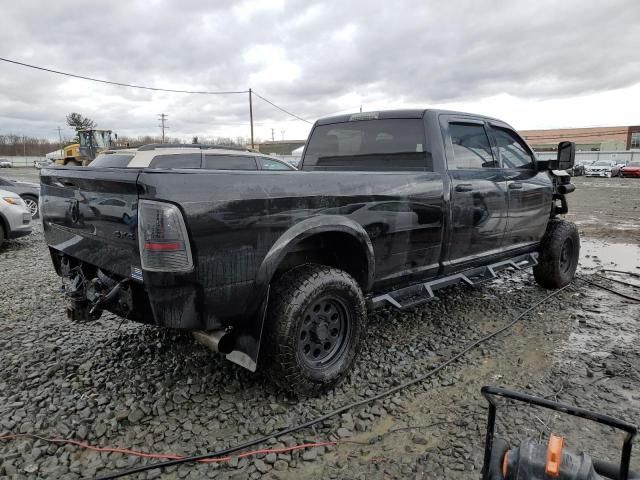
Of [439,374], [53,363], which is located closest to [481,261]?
[439,374]

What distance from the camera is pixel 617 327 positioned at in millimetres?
4230

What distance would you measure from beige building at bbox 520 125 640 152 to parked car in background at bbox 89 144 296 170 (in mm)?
58380

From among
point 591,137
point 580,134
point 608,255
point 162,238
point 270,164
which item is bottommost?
point 608,255

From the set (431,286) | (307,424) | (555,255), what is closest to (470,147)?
(431,286)

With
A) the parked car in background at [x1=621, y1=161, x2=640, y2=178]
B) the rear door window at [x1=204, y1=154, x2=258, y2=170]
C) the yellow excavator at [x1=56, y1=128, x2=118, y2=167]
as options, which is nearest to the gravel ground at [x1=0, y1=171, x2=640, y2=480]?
the rear door window at [x1=204, y1=154, x2=258, y2=170]

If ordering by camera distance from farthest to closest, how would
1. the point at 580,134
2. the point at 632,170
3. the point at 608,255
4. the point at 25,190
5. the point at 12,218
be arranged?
the point at 580,134 < the point at 632,170 < the point at 25,190 < the point at 12,218 < the point at 608,255

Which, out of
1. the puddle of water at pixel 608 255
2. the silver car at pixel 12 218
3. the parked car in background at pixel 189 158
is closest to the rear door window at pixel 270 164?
the parked car in background at pixel 189 158

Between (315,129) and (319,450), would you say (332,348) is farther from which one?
(315,129)

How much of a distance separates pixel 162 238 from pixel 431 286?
232 cm

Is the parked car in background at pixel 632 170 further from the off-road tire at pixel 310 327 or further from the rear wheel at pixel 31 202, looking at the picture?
the off-road tire at pixel 310 327

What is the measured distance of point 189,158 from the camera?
951 centimetres

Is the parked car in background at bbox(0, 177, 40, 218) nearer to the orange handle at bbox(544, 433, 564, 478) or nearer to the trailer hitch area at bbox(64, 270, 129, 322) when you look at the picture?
the trailer hitch area at bbox(64, 270, 129, 322)

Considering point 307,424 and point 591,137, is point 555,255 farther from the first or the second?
point 591,137

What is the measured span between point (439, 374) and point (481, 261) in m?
1.49
